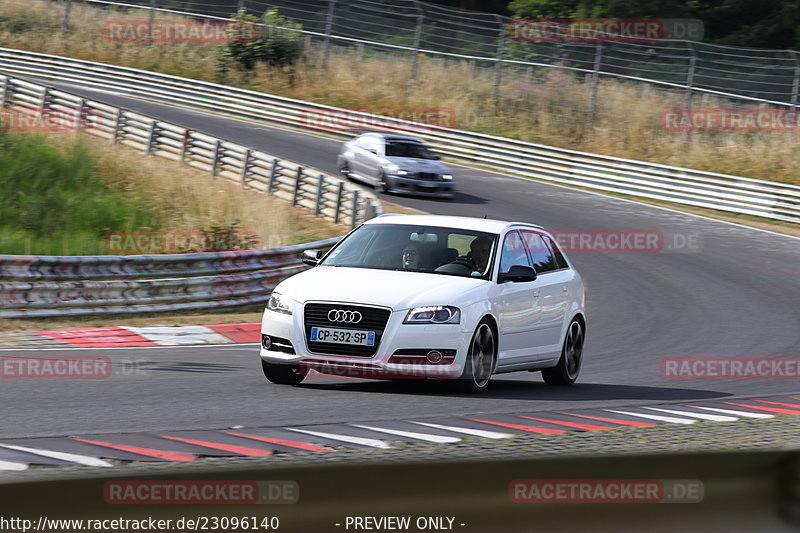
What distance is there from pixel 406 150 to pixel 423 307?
21.5m

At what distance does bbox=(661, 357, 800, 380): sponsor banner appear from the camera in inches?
521

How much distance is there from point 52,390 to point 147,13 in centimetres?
4510

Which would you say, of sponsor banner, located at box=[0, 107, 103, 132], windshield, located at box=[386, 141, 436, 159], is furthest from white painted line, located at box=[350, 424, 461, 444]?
sponsor banner, located at box=[0, 107, 103, 132]

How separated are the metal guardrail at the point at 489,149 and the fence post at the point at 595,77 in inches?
155

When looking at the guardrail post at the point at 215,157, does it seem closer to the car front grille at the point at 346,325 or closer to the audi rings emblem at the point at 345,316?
the car front grille at the point at 346,325

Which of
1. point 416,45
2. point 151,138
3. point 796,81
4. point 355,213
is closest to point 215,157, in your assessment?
point 151,138

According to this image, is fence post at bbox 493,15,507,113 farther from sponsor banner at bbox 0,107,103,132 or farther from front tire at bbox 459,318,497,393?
front tire at bbox 459,318,497,393

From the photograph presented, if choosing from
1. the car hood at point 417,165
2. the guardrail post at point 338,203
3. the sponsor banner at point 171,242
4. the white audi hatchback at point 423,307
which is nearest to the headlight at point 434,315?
the white audi hatchback at point 423,307

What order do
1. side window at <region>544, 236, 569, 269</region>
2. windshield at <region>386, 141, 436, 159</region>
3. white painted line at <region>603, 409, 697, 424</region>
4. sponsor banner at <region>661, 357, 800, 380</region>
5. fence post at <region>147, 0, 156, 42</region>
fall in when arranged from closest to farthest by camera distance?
white painted line at <region>603, 409, 697, 424</region>, side window at <region>544, 236, 569, 269</region>, sponsor banner at <region>661, 357, 800, 380</region>, windshield at <region>386, 141, 436, 159</region>, fence post at <region>147, 0, 156, 42</region>

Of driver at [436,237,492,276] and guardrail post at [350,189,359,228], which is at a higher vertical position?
driver at [436,237,492,276]

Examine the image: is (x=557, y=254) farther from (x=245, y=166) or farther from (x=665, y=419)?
(x=245, y=166)

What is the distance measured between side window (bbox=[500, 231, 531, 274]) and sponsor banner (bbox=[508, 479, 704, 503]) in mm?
6557

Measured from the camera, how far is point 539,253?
37.6 feet

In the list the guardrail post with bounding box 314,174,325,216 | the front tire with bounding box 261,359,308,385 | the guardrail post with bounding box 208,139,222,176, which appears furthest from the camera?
the guardrail post with bounding box 208,139,222,176
